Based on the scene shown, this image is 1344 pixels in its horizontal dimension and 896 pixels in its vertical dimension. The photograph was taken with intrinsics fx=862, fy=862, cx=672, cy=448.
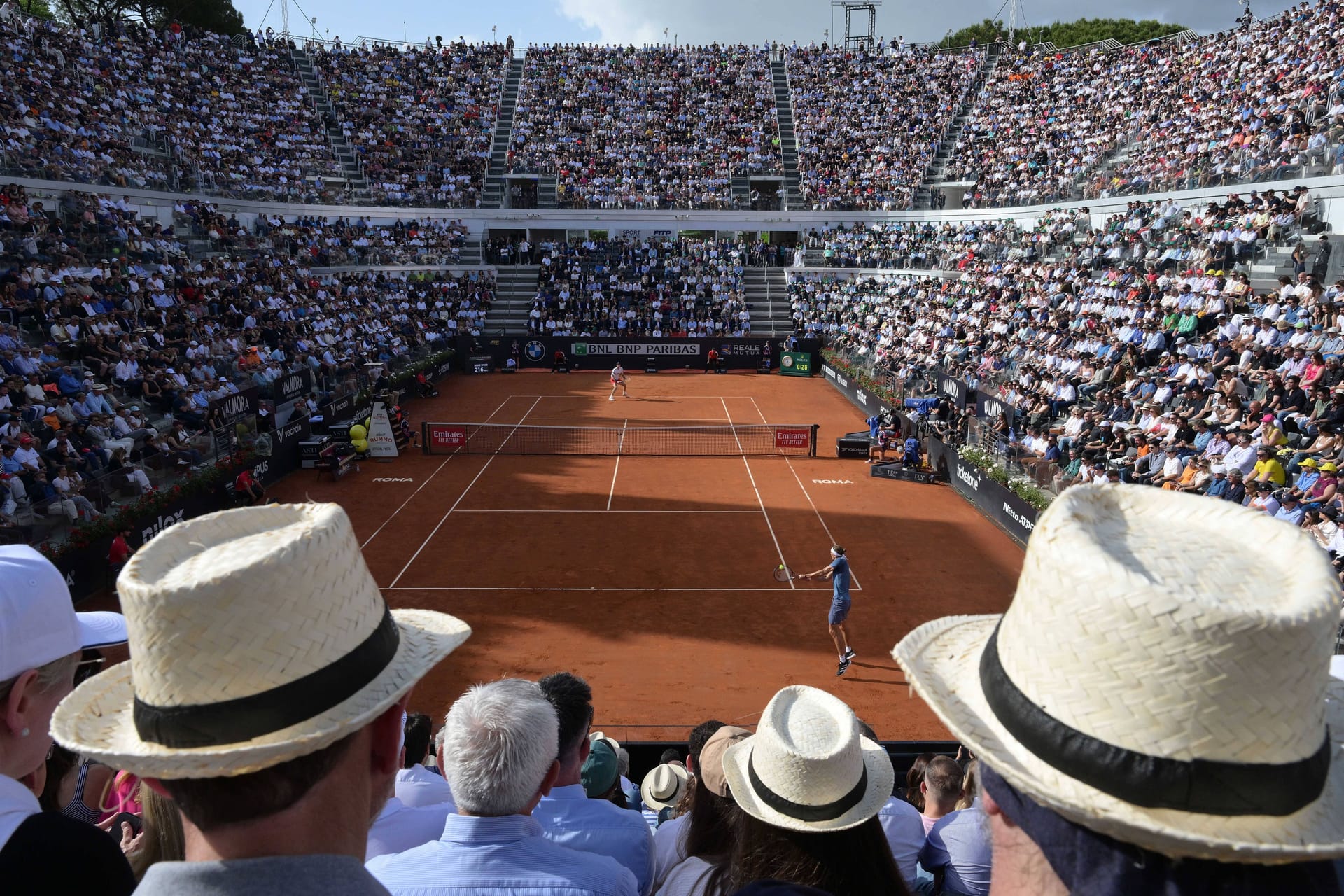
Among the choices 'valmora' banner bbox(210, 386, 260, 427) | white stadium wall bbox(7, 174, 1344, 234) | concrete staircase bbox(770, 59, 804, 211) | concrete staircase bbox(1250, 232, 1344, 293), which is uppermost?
concrete staircase bbox(770, 59, 804, 211)

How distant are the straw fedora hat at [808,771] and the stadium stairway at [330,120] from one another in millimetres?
49926

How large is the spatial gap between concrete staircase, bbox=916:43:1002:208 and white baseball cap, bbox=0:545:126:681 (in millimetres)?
50346

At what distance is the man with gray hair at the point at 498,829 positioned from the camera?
3.28m

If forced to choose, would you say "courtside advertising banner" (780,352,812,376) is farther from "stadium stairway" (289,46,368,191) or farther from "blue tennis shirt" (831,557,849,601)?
"blue tennis shirt" (831,557,849,601)

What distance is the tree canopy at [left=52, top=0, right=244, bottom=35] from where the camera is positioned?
60125 millimetres

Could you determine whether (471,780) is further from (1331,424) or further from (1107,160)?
(1107,160)

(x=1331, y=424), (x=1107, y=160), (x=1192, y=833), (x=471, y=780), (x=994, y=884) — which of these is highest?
(x=1107, y=160)

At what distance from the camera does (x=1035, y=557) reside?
6.47 ft

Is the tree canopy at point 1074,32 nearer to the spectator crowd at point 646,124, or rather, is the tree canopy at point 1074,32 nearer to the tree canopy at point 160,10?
Answer: the spectator crowd at point 646,124

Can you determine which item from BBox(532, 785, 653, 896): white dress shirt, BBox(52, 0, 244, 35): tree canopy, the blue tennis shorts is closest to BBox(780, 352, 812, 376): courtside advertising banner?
the blue tennis shorts

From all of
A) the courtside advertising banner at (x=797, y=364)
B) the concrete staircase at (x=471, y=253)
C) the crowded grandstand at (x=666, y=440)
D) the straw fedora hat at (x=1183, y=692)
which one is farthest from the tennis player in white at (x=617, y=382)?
the straw fedora hat at (x=1183, y=692)

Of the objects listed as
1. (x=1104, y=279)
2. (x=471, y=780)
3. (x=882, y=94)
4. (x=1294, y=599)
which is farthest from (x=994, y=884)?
(x=882, y=94)

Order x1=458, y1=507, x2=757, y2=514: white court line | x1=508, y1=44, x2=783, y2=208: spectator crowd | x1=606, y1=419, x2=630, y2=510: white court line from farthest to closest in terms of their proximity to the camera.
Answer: x1=508, y1=44, x2=783, y2=208: spectator crowd < x1=606, y1=419, x2=630, y2=510: white court line < x1=458, y1=507, x2=757, y2=514: white court line

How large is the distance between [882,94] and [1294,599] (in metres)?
63.4
